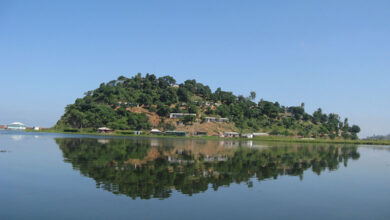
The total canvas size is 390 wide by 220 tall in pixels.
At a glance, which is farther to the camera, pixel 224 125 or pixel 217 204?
pixel 224 125

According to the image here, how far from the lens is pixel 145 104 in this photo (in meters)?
186

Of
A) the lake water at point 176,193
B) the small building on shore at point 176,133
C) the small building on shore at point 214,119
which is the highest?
the small building on shore at point 214,119

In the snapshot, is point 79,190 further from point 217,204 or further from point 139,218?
point 217,204

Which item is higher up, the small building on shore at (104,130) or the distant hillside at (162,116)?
the distant hillside at (162,116)

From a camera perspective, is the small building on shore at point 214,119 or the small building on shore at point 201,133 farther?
the small building on shore at point 214,119

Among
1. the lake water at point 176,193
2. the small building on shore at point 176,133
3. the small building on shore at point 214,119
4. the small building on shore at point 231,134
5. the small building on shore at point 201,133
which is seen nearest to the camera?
the lake water at point 176,193

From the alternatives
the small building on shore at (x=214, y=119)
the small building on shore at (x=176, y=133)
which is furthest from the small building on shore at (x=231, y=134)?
the small building on shore at (x=176, y=133)

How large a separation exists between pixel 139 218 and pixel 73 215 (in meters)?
3.31

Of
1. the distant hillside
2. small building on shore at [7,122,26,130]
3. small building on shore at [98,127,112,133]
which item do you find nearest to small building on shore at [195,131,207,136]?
the distant hillside

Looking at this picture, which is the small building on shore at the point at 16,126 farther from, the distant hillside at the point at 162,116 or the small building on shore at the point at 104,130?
the small building on shore at the point at 104,130

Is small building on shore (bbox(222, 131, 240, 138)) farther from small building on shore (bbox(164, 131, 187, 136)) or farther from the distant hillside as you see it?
small building on shore (bbox(164, 131, 187, 136))

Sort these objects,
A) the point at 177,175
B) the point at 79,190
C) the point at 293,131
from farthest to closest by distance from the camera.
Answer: the point at 293,131 < the point at 177,175 < the point at 79,190

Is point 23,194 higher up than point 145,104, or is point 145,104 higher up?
point 145,104

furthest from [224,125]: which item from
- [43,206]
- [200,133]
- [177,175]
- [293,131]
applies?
[43,206]
